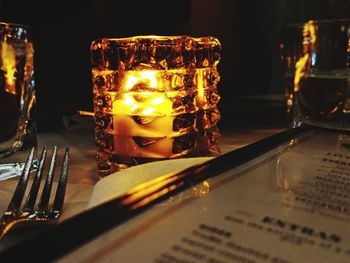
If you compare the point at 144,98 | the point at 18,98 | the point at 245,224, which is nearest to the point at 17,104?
the point at 18,98

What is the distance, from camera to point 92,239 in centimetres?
19

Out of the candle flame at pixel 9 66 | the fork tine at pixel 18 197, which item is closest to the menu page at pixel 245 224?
the fork tine at pixel 18 197

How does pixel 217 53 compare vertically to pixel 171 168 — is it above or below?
above

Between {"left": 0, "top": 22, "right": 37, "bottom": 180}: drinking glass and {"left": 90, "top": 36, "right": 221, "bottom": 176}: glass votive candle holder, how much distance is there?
102mm

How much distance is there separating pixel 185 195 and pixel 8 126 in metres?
0.40

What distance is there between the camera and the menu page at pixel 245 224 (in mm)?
183

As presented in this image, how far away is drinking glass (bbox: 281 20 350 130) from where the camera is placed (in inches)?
27.3

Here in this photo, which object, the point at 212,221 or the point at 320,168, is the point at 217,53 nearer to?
the point at 320,168

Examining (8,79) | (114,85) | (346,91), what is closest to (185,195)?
(114,85)

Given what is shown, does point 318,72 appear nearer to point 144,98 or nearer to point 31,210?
point 144,98

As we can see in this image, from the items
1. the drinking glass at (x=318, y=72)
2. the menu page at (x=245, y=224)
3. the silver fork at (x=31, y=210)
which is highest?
the drinking glass at (x=318, y=72)

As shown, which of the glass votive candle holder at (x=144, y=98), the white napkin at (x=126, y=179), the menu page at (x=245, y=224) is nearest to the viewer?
the menu page at (x=245, y=224)

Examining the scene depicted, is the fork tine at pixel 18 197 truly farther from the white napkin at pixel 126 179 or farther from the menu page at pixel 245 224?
the menu page at pixel 245 224

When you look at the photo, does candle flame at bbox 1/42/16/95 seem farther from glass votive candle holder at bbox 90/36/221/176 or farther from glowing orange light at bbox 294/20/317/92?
glowing orange light at bbox 294/20/317/92
